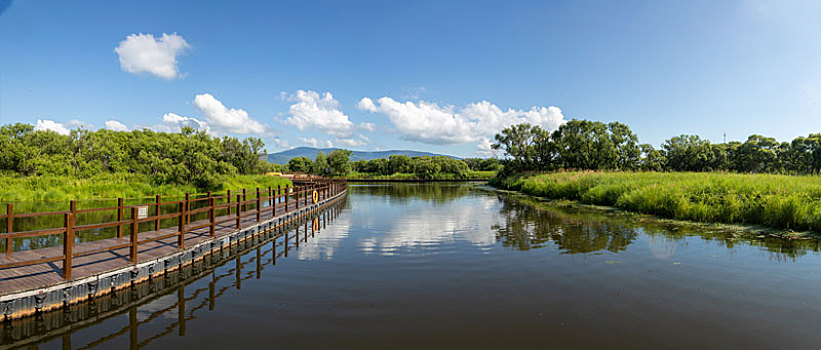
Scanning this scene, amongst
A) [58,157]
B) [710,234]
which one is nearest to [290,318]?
[710,234]

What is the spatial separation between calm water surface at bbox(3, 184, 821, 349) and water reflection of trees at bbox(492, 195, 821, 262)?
0.44 ft

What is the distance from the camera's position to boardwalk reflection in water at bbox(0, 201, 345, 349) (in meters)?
5.24

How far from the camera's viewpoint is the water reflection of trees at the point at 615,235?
1070 centimetres

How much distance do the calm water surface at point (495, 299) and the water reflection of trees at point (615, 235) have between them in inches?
5.2

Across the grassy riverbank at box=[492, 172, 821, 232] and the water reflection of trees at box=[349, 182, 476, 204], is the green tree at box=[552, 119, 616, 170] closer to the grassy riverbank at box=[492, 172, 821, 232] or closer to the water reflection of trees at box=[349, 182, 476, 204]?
the water reflection of trees at box=[349, 182, 476, 204]

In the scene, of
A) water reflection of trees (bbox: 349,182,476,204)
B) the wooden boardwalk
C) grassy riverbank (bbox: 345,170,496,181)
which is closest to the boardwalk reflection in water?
the wooden boardwalk

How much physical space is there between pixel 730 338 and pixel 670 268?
3802mm

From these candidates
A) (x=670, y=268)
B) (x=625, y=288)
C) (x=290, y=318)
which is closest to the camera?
(x=290, y=318)

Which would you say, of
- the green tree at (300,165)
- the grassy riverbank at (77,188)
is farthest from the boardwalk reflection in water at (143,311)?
the green tree at (300,165)

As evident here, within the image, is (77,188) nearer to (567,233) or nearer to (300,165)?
(567,233)

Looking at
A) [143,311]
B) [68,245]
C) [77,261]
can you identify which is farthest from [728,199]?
[77,261]

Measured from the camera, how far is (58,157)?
37.7 m

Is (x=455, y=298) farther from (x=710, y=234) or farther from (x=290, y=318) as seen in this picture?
(x=710, y=234)

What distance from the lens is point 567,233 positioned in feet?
44.4
